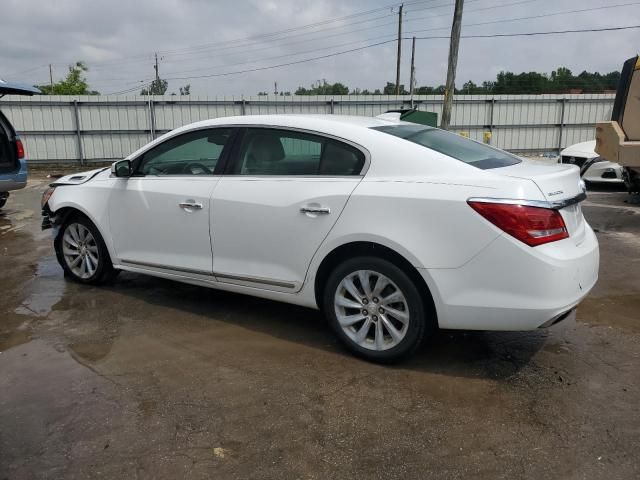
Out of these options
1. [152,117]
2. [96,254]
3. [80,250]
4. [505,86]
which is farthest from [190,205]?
[505,86]

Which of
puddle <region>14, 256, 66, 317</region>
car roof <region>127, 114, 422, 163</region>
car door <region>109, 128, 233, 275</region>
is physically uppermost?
car roof <region>127, 114, 422, 163</region>

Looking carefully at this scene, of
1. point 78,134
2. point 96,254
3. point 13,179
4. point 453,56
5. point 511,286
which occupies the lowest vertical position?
point 96,254

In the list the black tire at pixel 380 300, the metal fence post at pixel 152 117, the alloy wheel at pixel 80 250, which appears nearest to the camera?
the black tire at pixel 380 300

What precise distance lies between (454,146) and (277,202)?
49.5 inches

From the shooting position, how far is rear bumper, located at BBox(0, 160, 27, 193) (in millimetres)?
8664

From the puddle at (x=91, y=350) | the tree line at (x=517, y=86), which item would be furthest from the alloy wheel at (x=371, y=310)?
the tree line at (x=517, y=86)

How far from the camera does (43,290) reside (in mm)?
5246

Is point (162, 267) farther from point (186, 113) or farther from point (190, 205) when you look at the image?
point (186, 113)

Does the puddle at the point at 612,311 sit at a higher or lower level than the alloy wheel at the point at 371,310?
lower

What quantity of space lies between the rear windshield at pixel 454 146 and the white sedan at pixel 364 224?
19 mm

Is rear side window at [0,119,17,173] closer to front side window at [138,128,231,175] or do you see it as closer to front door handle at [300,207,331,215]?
front side window at [138,128,231,175]

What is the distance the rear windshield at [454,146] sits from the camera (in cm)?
360

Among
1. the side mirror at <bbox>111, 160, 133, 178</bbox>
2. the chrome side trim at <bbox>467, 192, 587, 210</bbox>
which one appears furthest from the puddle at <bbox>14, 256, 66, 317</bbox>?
the chrome side trim at <bbox>467, 192, 587, 210</bbox>

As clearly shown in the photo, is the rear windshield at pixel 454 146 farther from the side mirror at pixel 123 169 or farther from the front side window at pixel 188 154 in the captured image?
the side mirror at pixel 123 169
